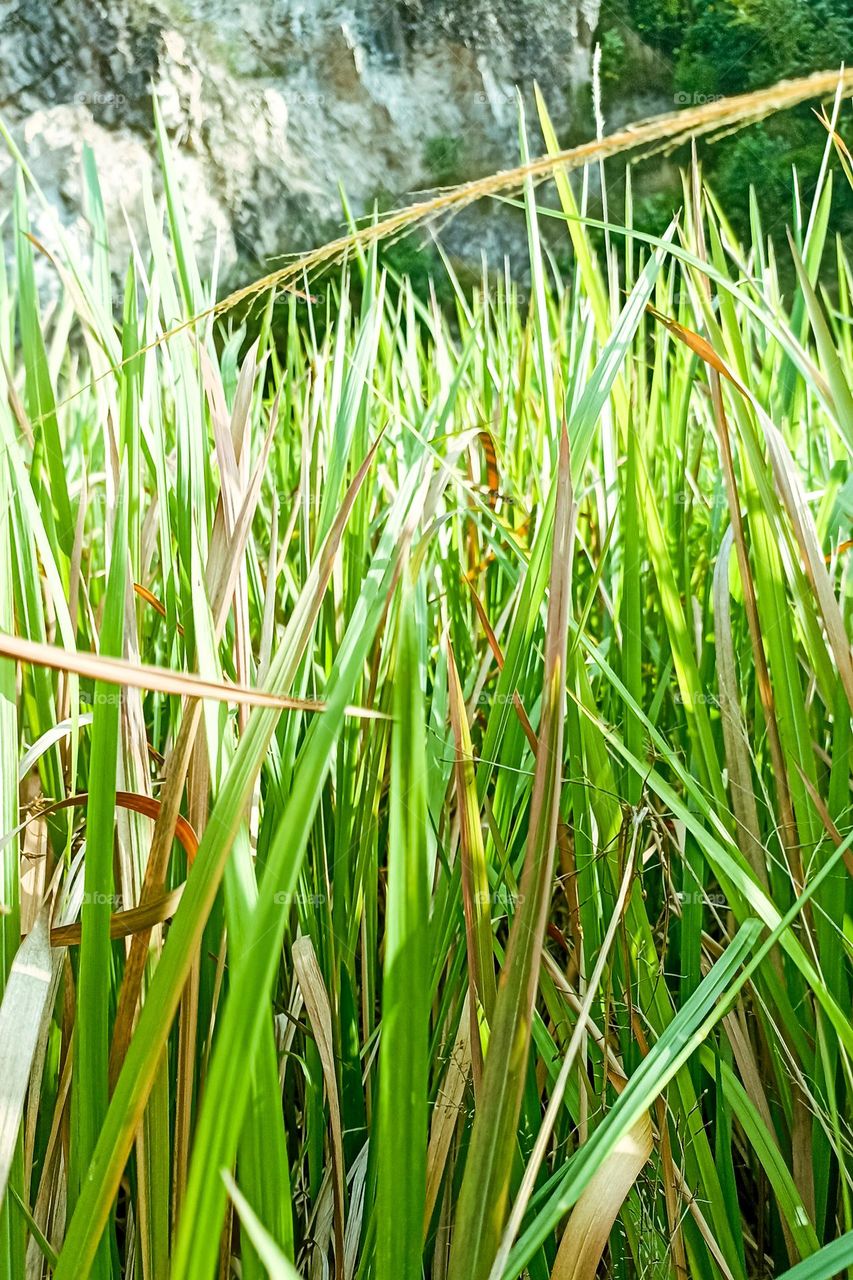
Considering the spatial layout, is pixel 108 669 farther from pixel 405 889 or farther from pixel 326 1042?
pixel 326 1042

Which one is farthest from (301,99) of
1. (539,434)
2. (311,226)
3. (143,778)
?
(143,778)

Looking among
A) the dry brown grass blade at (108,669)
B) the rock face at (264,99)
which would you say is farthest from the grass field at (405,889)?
the rock face at (264,99)

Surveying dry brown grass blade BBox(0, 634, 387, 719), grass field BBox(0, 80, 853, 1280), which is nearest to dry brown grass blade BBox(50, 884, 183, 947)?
grass field BBox(0, 80, 853, 1280)

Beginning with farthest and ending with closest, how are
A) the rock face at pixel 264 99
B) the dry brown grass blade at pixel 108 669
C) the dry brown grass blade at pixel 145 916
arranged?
the rock face at pixel 264 99
the dry brown grass blade at pixel 145 916
the dry brown grass blade at pixel 108 669

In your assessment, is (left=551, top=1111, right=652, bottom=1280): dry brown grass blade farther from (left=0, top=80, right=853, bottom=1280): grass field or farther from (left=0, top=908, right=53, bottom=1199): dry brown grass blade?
(left=0, top=908, right=53, bottom=1199): dry brown grass blade

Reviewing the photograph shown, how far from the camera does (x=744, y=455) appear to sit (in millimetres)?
323

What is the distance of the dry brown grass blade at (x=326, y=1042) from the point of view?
27 cm

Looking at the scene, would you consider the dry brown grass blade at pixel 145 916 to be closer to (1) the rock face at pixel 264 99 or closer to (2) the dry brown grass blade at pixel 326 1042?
(2) the dry brown grass blade at pixel 326 1042

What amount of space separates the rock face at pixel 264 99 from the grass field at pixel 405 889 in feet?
12.1

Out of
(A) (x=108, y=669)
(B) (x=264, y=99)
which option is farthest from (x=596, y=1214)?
(B) (x=264, y=99)

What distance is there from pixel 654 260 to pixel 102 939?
272mm

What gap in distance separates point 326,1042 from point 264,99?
4565mm

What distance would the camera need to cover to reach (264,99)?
3.93 meters

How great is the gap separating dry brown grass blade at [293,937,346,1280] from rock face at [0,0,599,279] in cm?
382
